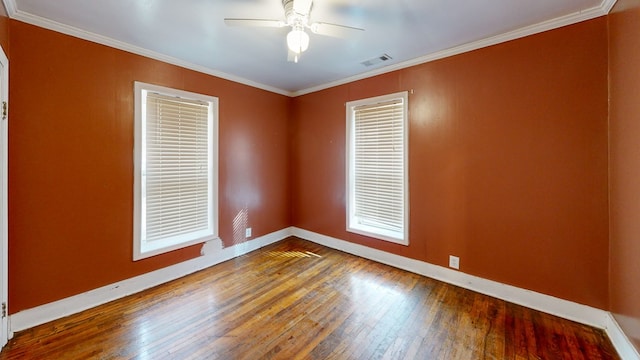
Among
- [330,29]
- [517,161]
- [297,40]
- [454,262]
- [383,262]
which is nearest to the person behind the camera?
[297,40]

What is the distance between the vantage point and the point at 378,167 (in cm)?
345

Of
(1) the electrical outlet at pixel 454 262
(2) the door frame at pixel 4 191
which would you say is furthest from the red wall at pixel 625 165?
(2) the door frame at pixel 4 191

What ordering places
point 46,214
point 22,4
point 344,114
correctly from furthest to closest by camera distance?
point 344,114 < point 46,214 < point 22,4

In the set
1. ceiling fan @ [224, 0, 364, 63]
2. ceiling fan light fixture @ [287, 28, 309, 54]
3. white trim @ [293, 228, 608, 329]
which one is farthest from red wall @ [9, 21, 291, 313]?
white trim @ [293, 228, 608, 329]

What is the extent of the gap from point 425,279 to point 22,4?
4.28 meters

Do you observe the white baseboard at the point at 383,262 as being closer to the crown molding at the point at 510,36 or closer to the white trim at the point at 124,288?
the white trim at the point at 124,288

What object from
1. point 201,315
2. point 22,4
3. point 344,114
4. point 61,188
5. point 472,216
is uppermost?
point 22,4

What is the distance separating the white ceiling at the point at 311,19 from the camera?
1957 millimetres

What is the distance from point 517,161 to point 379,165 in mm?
1474

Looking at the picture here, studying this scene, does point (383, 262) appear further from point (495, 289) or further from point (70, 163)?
point (70, 163)

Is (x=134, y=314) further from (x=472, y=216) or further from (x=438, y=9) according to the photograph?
(x=438, y=9)

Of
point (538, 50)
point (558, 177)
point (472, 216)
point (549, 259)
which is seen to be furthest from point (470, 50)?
point (549, 259)

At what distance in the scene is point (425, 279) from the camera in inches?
114

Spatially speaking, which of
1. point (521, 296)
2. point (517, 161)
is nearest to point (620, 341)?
point (521, 296)
